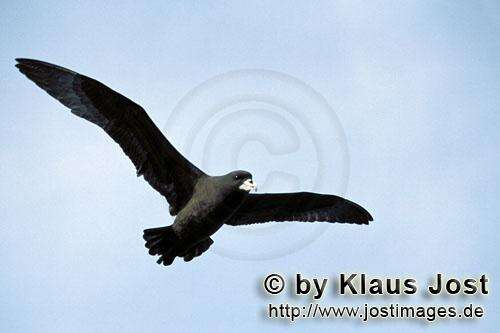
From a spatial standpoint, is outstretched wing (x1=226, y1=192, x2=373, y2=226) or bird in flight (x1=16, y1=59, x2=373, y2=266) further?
outstretched wing (x1=226, y1=192, x2=373, y2=226)

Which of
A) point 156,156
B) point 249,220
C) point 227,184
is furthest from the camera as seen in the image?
point 249,220

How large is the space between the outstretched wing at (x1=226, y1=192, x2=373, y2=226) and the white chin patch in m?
1.72

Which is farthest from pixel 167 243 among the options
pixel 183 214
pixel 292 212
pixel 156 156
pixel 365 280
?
pixel 365 280

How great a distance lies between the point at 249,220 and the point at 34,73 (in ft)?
14.8

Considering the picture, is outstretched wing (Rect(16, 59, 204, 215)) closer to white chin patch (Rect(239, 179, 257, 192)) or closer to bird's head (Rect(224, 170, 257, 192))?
bird's head (Rect(224, 170, 257, 192))

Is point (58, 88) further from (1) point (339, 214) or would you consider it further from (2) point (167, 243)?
→ (1) point (339, 214)

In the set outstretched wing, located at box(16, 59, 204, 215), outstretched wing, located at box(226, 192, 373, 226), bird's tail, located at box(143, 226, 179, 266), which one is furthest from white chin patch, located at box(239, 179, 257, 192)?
outstretched wing, located at box(226, 192, 373, 226)

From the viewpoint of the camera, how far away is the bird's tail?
47.3 ft

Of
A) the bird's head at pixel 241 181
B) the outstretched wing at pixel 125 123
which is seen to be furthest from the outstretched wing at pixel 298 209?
the bird's head at pixel 241 181

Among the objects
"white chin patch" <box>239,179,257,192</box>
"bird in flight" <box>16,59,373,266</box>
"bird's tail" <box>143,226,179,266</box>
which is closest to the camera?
"white chin patch" <box>239,179,257,192</box>

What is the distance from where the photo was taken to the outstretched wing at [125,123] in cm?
1449

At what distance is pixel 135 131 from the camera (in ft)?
48.2

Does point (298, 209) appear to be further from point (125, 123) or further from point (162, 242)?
point (125, 123)

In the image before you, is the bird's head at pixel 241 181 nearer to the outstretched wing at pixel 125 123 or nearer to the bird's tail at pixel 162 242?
the outstretched wing at pixel 125 123
